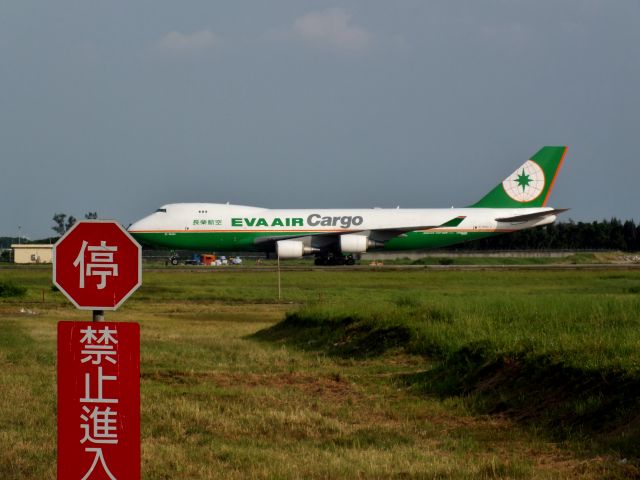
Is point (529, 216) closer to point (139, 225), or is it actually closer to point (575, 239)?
point (139, 225)

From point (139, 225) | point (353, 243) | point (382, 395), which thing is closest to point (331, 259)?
point (353, 243)

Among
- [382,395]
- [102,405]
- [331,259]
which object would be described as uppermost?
[331,259]

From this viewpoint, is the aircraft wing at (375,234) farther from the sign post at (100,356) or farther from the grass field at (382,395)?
the sign post at (100,356)

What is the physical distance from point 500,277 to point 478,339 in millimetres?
33028

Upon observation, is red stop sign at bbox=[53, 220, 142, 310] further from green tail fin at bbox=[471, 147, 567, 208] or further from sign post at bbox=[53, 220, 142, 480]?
green tail fin at bbox=[471, 147, 567, 208]

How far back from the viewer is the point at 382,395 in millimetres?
12828

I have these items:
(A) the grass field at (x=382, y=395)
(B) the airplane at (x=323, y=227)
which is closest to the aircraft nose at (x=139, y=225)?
(B) the airplane at (x=323, y=227)

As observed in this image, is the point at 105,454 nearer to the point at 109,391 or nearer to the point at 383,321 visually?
the point at 109,391

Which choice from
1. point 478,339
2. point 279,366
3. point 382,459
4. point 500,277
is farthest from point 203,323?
point 500,277

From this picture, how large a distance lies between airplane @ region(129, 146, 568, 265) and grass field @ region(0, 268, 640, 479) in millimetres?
34392

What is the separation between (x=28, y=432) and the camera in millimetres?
9812

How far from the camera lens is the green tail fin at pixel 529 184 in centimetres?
6197

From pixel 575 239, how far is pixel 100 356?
107 metres

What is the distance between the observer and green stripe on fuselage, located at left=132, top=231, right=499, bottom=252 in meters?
57.7
